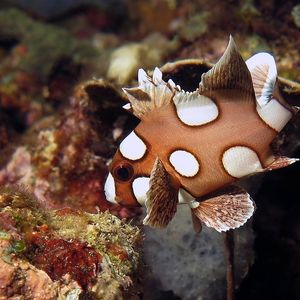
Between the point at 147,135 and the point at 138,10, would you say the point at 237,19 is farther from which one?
the point at 138,10

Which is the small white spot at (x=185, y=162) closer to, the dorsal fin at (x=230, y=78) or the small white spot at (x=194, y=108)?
the small white spot at (x=194, y=108)

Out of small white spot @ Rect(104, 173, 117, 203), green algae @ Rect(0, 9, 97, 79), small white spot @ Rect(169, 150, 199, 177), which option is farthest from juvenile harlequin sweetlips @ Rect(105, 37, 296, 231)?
green algae @ Rect(0, 9, 97, 79)

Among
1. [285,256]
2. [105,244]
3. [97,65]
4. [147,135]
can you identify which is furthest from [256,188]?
[97,65]

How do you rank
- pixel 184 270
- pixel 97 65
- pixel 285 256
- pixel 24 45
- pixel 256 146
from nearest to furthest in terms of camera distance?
1. pixel 256 146
2. pixel 184 270
3. pixel 285 256
4. pixel 97 65
5. pixel 24 45

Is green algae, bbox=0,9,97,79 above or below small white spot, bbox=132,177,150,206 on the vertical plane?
below

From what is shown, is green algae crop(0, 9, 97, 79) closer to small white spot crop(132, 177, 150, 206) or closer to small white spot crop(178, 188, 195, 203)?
small white spot crop(132, 177, 150, 206)

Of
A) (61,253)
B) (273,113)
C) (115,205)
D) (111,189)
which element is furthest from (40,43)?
(61,253)
